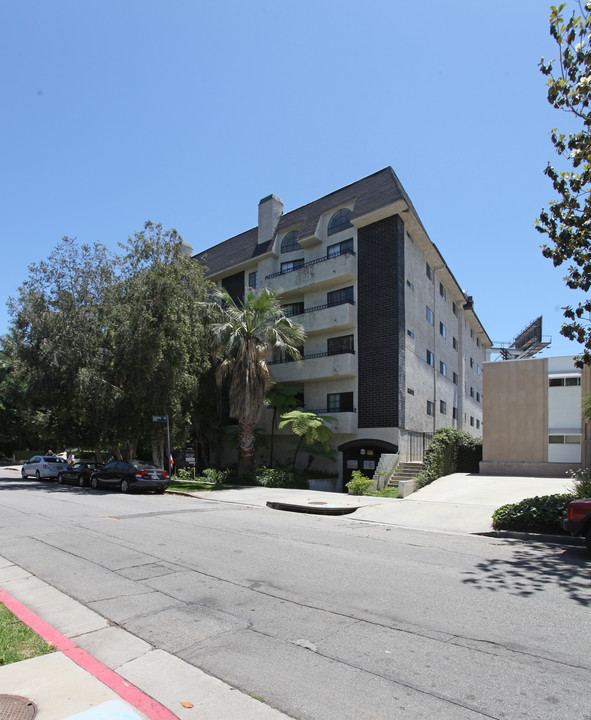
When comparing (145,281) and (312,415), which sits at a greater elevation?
(145,281)

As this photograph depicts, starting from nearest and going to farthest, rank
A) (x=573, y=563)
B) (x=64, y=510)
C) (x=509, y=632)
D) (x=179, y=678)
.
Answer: (x=179, y=678), (x=509, y=632), (x=573, y=563), (x=64, y=510)

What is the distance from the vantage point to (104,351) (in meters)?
24.8

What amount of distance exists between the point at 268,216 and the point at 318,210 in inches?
157

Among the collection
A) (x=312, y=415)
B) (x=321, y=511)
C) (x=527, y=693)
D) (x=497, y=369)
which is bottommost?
(x=321, y=511)

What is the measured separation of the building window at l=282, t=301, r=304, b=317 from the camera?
29.4m

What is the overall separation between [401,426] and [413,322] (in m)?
6.01

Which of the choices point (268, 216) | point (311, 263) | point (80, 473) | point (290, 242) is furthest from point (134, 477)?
point (268, 216)

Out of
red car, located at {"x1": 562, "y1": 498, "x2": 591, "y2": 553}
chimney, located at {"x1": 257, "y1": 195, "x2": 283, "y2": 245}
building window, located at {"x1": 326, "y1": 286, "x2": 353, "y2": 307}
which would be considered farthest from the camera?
chimney, located at {"x1": 257, "y1": 195, "x2": 283, "y2": 245}

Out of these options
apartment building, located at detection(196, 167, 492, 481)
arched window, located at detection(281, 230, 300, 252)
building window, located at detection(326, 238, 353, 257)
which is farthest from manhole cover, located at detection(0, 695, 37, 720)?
arched window, located at detection(281, 230, 300, 252)

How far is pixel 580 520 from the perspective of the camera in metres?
8.86

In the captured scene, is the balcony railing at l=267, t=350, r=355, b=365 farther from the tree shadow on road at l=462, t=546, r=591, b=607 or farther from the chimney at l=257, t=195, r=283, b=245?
the tree shadow on road at l=462, t=546, r=591, b=607

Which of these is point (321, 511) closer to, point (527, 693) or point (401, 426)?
point (401, 426)

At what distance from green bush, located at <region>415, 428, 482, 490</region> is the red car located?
1092cm

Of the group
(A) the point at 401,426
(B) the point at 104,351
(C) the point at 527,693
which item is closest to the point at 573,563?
(C) the point at 527,693
